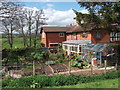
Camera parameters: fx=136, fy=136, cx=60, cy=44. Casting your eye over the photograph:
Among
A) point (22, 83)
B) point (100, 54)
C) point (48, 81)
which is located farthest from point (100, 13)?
point (22, 83)

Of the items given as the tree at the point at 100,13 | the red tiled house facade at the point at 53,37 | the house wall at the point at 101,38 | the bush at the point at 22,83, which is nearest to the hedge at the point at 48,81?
the bush at the point at 22,83

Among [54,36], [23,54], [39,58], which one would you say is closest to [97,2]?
[39,58]

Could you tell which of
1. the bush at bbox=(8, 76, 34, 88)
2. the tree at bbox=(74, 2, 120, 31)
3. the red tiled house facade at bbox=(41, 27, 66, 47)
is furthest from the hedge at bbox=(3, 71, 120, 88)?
the red tiled house facade at bbox=(41, 27, 66, 47)

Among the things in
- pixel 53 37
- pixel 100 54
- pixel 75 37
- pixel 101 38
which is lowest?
pixel 100 54

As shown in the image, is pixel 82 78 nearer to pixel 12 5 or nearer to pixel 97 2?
pixel 97 2

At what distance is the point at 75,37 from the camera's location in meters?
25.8

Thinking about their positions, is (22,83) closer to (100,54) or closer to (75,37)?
(100,54)

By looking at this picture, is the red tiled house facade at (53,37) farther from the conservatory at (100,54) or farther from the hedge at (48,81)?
the hedge at (48,81)

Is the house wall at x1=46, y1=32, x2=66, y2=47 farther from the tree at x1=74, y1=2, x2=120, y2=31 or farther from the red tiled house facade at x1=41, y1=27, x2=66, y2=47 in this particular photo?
the tree at x1=74, y1=2, x2=120, y2=31

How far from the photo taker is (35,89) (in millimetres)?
8250

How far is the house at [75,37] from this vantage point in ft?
68.6

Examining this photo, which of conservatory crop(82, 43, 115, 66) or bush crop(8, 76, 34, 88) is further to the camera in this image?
conservatory crop(82, 43, 115, 66)

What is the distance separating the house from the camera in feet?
68.6

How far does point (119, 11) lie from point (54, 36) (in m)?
20.1
